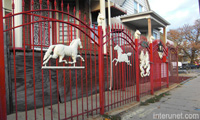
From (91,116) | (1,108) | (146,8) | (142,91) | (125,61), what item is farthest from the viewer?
(146,8)

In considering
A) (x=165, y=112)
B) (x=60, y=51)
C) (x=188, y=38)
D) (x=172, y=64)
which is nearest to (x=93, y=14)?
(x=172, y=64)

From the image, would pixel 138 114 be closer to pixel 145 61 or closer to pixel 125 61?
pixel 125 61

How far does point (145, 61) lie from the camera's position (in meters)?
6.63

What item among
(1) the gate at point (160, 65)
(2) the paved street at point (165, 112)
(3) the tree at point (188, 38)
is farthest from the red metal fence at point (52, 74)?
(3) the tree at point (188, 38)

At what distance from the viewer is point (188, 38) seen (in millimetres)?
27578

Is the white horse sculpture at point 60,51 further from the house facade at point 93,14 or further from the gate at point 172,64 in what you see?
the gate at point 172,64

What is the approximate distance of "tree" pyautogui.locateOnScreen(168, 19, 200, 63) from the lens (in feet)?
84.3

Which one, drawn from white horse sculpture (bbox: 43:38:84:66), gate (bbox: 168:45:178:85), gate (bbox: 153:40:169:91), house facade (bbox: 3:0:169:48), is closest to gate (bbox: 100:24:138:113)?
white horse sculpture (bbox: 43:38:84:66)

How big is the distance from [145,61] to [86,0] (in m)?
4.55

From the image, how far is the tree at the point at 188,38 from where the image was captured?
25.7m

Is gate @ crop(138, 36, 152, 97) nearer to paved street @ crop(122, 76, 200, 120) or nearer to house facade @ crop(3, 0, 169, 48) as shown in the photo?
paved street @ crop(122, 76, 200, 120)

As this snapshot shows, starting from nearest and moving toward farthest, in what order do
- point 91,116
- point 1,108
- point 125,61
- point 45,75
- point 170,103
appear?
point 1,108 → point 91,116 → point 45,75 → point 125,61 → point 170,103

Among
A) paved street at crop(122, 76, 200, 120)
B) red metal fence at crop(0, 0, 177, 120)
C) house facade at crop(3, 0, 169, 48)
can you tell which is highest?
house facade at crop(3, 0, 169, 48)

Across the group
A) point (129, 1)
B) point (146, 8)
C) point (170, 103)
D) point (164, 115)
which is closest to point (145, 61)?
point (170, 103)
